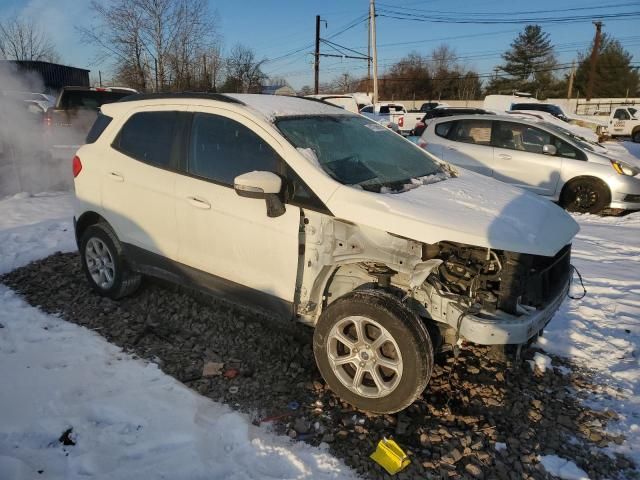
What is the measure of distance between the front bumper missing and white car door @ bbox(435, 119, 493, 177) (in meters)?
6.44

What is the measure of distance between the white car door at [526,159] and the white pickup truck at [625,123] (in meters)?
21.5

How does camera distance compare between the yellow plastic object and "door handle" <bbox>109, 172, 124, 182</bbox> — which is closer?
the yellow plastic object

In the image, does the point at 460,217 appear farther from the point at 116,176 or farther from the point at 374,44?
the point at 374,44

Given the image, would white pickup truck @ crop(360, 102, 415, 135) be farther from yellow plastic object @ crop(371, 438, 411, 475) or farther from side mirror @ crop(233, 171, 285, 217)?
yellow plastic object @ crop(371, 438, 411, 475)

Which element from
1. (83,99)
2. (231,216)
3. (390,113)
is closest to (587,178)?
(231,216)

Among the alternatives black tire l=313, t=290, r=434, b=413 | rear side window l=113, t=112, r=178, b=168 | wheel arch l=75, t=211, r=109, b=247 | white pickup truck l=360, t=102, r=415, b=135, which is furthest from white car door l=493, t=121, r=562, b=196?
white pickup truck l=360, t=102, r=415, b=135

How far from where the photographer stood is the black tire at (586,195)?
27.6 feet

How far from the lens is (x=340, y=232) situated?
314 centimetres

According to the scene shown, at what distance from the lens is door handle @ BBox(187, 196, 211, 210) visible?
11.8 ft

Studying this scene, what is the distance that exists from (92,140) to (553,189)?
743 centimetres

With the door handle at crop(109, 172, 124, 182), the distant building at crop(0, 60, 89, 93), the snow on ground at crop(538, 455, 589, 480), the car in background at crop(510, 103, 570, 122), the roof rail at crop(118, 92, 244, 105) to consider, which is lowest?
the snow on ground at crop(538, 455, 589, 480)

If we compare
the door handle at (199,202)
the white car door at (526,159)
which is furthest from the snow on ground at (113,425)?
the white car door at (526,159)

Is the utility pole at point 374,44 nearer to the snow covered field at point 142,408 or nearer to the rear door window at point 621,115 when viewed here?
the rear door window at point 621,115

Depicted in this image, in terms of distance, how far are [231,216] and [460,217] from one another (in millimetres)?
1561
